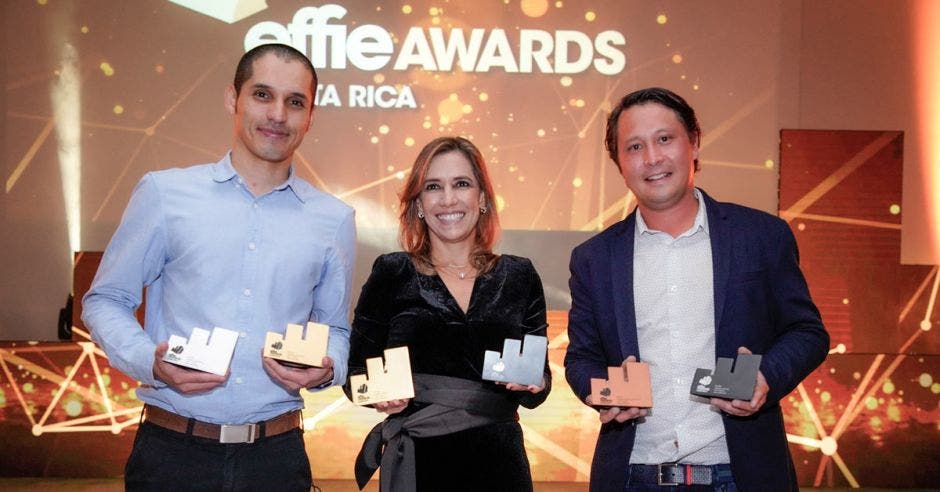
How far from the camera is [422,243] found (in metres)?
2.82

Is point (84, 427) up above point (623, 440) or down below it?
below

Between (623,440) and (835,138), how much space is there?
4098 millimetres

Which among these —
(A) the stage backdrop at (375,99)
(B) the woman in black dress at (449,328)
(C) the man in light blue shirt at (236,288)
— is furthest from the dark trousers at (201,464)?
(A) the stage backdrop at (375,99)

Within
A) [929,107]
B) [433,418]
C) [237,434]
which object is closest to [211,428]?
[237,434]

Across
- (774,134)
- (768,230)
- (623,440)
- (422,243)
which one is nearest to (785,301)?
(768,230)

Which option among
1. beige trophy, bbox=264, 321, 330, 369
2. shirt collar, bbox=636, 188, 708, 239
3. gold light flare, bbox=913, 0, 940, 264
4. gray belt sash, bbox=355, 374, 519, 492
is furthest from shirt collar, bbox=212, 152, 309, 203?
gold light flare, bbox=913, 0, 940, 264

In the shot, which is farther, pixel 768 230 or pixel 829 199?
pixel 829 199

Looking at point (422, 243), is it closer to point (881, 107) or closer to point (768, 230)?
point (768, 230)

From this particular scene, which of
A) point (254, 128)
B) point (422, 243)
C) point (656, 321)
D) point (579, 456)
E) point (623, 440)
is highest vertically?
point (254, 128)

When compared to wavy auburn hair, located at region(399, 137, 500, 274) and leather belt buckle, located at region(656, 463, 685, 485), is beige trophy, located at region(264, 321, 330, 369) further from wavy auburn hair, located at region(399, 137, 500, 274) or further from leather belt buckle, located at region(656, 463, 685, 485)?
leather belt buckle, located at region(656, 463, 685, 485)

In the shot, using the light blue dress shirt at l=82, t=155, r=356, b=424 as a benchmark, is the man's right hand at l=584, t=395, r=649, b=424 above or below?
below

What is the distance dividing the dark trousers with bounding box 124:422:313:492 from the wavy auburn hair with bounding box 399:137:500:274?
2.57 feet

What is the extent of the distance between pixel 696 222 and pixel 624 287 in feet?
0.94

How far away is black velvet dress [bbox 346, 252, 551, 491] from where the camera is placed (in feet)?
8.27
